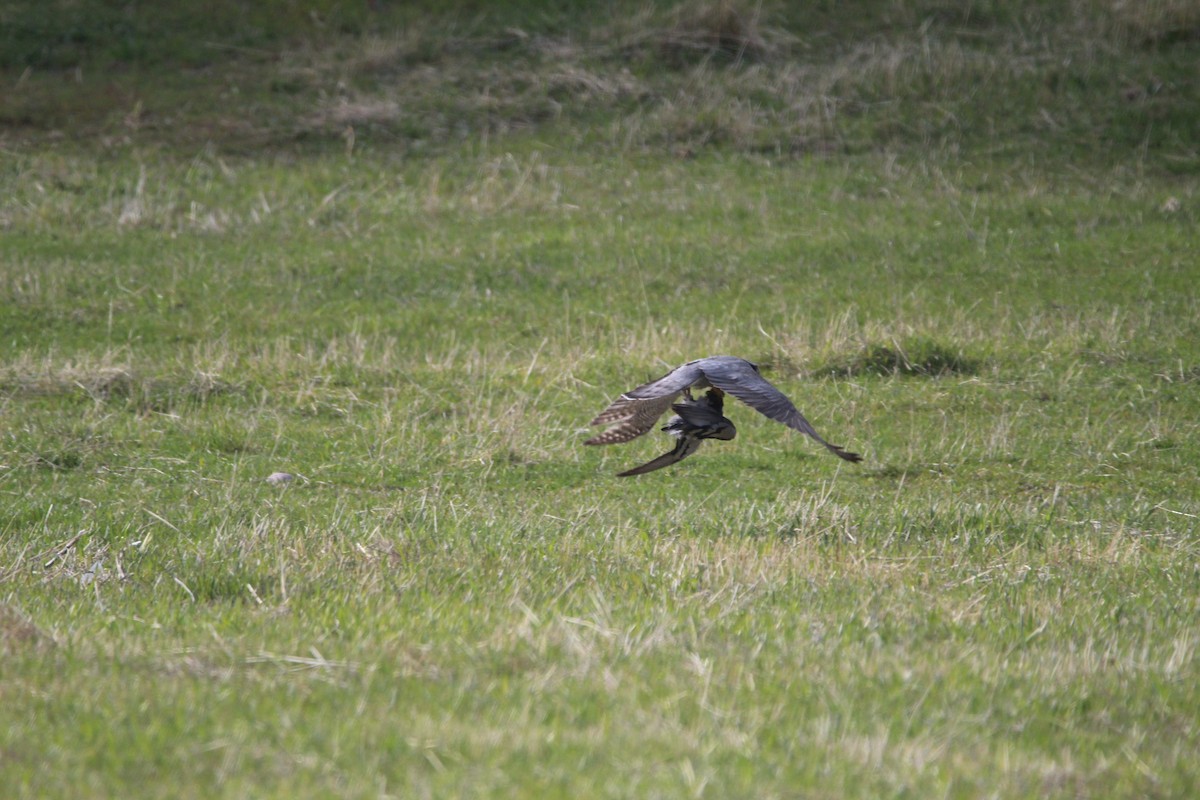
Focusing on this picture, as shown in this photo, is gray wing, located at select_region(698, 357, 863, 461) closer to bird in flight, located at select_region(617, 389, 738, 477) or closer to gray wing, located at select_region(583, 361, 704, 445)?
gray wing, located at select_region(583, 361, 704, 445)

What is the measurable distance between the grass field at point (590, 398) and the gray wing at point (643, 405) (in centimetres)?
66

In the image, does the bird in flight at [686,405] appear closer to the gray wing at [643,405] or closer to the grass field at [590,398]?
the gray wing at [643,405]

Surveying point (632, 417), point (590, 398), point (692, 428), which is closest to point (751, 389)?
point (692, 428)

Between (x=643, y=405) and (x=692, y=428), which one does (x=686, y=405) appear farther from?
(x=643, y=405)

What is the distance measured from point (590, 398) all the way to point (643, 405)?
456cm

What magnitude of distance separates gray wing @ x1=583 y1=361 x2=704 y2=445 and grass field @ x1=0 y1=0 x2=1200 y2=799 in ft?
2.15

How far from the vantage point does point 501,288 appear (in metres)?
14.0

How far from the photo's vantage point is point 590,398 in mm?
10344

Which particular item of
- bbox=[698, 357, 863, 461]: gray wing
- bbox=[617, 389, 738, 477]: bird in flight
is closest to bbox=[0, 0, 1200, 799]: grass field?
bbox=[617, 389, 738, 477]: bird in flight

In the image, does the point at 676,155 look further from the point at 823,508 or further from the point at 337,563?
the point at 337,563

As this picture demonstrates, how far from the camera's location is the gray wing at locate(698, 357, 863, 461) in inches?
204

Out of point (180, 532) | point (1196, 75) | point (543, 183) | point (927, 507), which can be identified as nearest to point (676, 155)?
point (543, 183)

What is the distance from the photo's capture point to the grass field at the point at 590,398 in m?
4.01

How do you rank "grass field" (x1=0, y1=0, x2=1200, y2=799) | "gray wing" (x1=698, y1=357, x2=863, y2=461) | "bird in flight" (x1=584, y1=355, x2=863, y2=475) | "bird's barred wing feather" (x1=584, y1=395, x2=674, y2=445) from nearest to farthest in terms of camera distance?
"grass field" (x1=0, y1=0, x2=1200, y2=799), "gray wing" (x1=698, y1=357, x2=863, y2=461), "bird in flight" (x1=584, y1=355, x2=863, y2=475), "bird's barred wing feather" (x1=584, y1=395, x2=674, y2=445)
